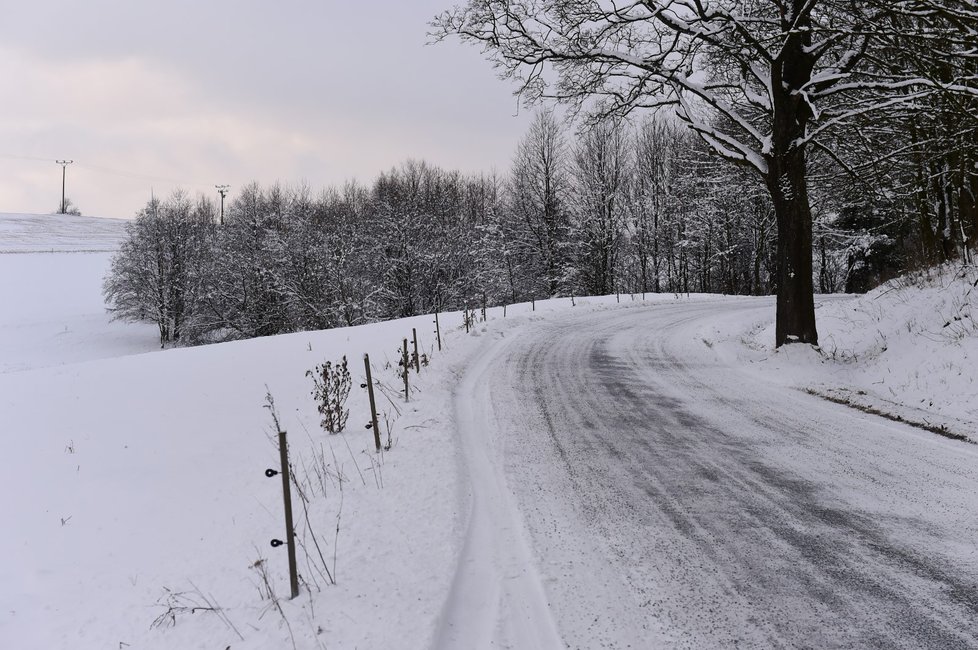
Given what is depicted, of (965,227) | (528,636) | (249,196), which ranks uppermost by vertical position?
(249,196)

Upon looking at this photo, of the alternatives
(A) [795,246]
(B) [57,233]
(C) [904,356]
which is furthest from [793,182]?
(B) [57,233]

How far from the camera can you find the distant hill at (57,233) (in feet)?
198

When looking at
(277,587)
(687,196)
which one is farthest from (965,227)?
(687,196)

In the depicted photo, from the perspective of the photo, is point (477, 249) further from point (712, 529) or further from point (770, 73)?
point (712, 529)

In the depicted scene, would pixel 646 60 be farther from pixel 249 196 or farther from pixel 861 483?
pixel 249 196

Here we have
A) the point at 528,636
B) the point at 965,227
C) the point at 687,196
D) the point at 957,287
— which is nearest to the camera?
the point at 528,636

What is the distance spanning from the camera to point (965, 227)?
43.2 feet

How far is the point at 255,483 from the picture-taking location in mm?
6289

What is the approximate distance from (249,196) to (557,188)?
97.0 feet

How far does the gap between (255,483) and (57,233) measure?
85.7 metres

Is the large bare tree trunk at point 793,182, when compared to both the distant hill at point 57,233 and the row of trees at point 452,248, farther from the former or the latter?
the distant hill at point 57,233

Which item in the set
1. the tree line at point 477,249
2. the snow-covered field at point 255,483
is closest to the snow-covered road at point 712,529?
the snow-covered field at point 255,483

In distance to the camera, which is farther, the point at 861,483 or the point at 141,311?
the point at 141,311

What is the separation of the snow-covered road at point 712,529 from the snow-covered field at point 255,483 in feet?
1.25
